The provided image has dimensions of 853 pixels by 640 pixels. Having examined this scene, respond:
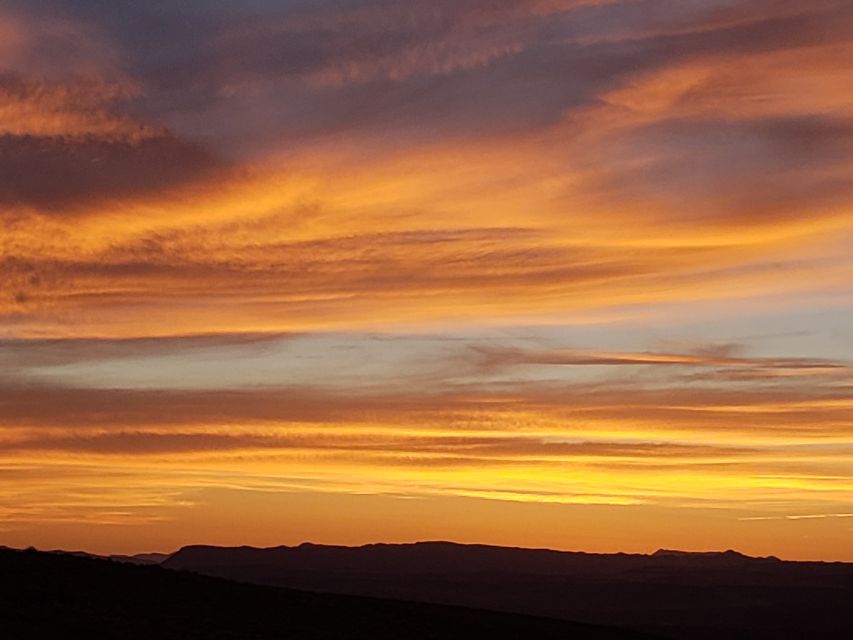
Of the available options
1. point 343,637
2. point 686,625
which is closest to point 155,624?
point 343,637

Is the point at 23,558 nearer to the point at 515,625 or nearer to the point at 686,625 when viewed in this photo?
the point at 515,625

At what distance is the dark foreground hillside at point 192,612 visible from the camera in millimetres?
43281

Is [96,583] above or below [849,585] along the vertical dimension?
below

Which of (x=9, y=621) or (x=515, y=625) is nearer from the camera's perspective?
(x=9, y=621)

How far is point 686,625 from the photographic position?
4660 inches

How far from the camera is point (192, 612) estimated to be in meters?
47.8

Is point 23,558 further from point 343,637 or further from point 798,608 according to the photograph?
point 798,608

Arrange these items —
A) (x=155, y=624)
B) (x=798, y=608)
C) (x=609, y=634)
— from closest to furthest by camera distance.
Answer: (x=155, y=624) < (x=609, y=634) < (x=798, y=608)

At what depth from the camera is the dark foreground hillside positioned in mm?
43281

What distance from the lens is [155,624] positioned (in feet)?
146

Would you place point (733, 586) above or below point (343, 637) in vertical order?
above

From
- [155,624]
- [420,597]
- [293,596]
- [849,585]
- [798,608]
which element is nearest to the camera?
[155,624]

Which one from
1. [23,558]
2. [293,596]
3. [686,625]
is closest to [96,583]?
[23,558]

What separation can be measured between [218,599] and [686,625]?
251 feet
